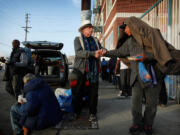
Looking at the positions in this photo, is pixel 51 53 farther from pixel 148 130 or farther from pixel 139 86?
pixel 148 130

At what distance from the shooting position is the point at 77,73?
3650mm

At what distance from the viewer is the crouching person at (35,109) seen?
8.87 feet

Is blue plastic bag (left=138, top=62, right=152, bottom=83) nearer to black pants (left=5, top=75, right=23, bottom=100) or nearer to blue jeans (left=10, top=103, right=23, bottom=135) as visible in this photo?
blue jeans (left=10, top=103, right=23, bottom=135)

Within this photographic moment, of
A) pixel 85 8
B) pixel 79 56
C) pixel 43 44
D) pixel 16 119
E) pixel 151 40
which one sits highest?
pixel 85 8

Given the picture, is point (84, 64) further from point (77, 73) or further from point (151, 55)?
point (151, 55)

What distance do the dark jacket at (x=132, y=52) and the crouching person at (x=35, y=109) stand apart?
125 cm

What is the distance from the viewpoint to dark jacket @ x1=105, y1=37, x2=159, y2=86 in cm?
283

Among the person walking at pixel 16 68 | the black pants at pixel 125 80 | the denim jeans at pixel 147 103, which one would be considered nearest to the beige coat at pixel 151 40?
the denim jeans at pixel 147 103

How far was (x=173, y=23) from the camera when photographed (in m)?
5.34

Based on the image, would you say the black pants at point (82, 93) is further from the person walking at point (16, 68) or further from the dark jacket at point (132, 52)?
the person walking at point (16, 68)

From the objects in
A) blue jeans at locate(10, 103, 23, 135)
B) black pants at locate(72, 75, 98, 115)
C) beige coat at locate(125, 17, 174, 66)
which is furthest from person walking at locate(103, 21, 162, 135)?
blue jeans at locate(10, 103, 23, 135)

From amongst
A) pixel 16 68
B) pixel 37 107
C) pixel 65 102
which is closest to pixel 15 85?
pixel 16 68

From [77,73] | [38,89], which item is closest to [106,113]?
[77,73]

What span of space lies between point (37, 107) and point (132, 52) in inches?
67.2
